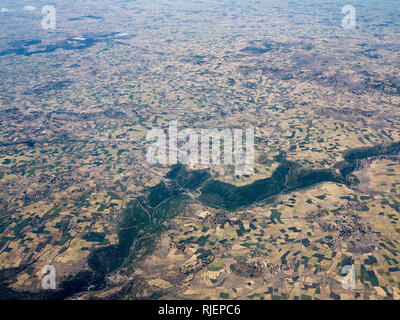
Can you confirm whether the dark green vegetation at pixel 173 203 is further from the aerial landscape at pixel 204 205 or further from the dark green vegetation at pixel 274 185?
the aerial landscape at pixel 204 205

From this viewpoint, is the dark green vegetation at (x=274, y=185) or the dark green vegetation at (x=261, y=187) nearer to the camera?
the dark green vegetation at (x=261, y=187)

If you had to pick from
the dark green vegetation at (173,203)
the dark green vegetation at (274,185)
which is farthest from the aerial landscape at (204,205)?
the dark green vegetation at (274,185)

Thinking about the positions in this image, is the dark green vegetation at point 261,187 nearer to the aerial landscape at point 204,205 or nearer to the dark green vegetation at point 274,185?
the dark green vegetation at point 274,185

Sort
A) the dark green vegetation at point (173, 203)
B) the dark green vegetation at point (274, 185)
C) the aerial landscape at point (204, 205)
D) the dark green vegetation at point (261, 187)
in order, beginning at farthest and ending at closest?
the dark green vegetation at point (274, 185) → the dark green vegetation at point (261, 187) → the dark green vegetation at point (173, 203) → the aerial landscape at point (204, 205)

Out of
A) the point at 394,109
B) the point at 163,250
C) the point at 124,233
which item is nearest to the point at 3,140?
the point at 124,233

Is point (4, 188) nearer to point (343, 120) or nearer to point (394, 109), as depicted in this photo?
point (343, 120)

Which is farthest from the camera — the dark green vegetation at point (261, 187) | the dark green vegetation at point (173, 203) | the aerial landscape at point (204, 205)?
the dark green vegetation at point (261, 187)

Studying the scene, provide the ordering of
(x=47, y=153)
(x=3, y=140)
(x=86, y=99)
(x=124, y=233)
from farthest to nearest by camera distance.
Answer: (x=86, y=99) < (x=3, y=140) < (x=47, y=153) < (x=124, y=233)

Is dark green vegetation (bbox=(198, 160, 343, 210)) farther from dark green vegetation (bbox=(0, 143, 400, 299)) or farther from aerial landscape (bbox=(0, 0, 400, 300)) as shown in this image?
aerial landscape (bbox=(0, 0, 400, 300))

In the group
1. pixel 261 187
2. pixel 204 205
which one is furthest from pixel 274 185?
pixel 204 205

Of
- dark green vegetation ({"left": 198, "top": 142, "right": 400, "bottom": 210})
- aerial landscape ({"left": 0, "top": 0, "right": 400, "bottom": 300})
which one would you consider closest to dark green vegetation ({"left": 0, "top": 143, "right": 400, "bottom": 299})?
dark green vegetation ({"left": 198, "top": 142, "right": 400, "bottom": 210})

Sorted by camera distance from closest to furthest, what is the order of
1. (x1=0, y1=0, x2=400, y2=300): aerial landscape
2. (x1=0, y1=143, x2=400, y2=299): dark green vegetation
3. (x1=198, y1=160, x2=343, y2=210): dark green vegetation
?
(x1=0, y1=0, x2=400, y2=300): aerial landscape → (x1=0, y1=143, x2=400, y2=299): dark green vegetation → (x1=198, y1=160, x2=343, y2=210): dark green vegetation
